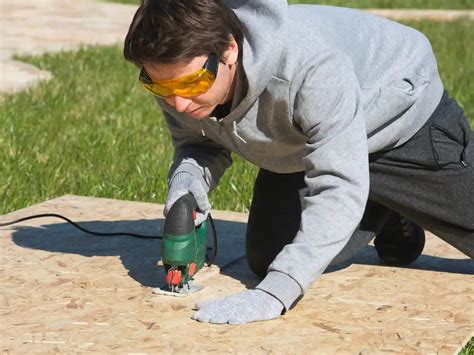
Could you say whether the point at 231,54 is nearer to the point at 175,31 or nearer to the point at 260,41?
the point at 260,41

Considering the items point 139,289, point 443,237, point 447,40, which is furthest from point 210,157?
point 447,40

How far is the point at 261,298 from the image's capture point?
12.7ft

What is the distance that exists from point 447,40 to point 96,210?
7302 mm

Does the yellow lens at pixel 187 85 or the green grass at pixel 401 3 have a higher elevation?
the yellow lens at pixel 187 85

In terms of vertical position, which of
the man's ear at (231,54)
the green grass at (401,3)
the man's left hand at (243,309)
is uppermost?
the man's ear at (231,54)

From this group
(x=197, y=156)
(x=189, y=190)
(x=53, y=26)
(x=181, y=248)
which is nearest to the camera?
(x=181, y=248)

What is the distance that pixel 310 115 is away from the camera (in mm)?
3807

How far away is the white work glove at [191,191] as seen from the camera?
4.25 metres

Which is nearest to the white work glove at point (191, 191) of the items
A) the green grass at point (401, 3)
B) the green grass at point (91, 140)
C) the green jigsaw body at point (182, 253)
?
the green jigsaw body at point (182, 253)

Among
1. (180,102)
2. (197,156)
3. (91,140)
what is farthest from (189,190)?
(91,140)

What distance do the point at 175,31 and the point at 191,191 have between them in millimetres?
868

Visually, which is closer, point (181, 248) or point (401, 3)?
point (181, 248)

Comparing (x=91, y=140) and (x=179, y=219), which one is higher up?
(x=179, y=219)

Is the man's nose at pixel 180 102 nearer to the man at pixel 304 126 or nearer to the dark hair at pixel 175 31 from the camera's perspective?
the man at pixel 304 126
